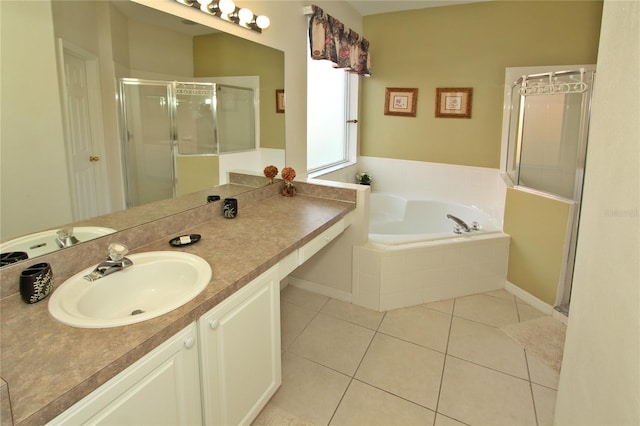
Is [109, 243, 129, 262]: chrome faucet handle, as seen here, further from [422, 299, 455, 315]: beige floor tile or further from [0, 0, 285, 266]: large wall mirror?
[422, 299, 455, 315]: beige floor tile

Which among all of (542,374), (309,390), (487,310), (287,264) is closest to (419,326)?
(487,310)

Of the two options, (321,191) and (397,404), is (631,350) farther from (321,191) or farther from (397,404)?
(321,191)

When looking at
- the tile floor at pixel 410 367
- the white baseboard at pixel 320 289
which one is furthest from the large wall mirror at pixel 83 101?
the white baseboard at pixel 320 289

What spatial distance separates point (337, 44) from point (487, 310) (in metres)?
2.39

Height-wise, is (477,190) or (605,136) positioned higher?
(605,136)

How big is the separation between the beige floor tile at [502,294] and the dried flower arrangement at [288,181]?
173 centimetres

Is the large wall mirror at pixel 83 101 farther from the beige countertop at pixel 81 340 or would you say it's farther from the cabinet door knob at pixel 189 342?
the cabinet door knob at pixel 189 342

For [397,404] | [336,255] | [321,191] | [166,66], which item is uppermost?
[166,66]

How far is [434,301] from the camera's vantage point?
2.79 metres

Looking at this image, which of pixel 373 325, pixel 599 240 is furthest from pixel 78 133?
pixel 373 325

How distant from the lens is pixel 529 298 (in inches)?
110

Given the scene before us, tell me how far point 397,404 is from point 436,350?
0.54m

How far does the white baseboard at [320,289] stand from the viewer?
109 inches

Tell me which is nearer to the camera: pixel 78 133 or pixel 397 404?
pixel 78 133
